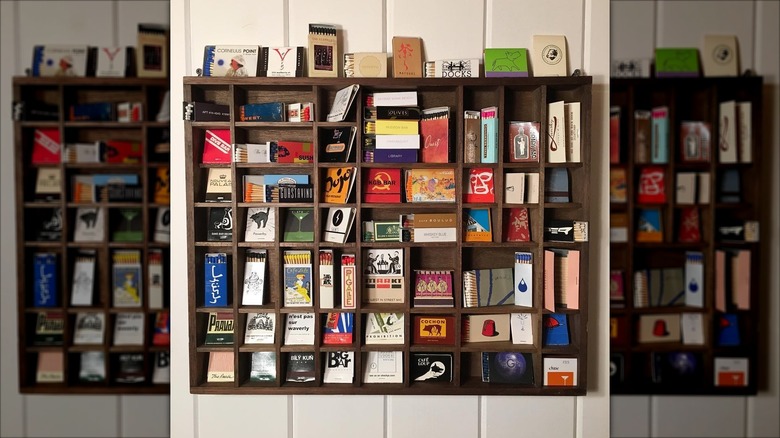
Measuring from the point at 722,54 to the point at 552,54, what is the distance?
1.86 m

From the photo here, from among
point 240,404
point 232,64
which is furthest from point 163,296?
point 232,64

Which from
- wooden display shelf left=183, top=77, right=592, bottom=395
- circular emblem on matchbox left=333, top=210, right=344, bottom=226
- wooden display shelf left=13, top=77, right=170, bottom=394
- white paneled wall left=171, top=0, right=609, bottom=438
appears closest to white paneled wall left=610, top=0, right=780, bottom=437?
white paneled wall left=171, top=0, right=609, bottom=438

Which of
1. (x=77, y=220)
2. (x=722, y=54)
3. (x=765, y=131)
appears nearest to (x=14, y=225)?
(x=77, y=220)

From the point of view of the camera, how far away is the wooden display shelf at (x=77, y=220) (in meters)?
3.01

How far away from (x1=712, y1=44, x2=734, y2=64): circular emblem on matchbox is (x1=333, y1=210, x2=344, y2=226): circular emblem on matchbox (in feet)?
8.34

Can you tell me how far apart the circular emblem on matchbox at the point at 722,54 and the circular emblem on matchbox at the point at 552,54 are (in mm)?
1804

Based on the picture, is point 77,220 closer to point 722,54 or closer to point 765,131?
point 722,54

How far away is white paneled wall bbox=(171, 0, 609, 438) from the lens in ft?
6.22

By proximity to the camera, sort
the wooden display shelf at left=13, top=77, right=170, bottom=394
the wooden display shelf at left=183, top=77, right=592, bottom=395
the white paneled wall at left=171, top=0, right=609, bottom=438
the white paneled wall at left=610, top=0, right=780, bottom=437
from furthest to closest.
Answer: the white paneled wall at left=610, top=0, right=780, bottom=437, the wooden display shelf at left=13, top=77, right=170, bottom=394, the white paneled wall at left=171, top=0, right=609, bottom=438, the wooden display shelf at left=183, top=77, right=592, bottom=395

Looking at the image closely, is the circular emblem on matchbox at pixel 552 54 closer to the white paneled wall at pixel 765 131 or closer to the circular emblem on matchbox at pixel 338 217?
the circular emblem on matchbox at pixel 338 217

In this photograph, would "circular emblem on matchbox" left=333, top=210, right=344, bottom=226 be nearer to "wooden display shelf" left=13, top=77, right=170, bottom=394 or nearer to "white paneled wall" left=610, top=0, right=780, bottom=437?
"wooden display shelf" left=13, top=77, right=170, bottom=394

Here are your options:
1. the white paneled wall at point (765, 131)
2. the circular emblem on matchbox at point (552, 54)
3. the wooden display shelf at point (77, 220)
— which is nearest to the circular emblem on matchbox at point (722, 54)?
the white paneled wall at point (765, 131)

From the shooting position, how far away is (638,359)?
322cm

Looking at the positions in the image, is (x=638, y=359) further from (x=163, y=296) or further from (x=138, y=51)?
(x=138, y=51)
